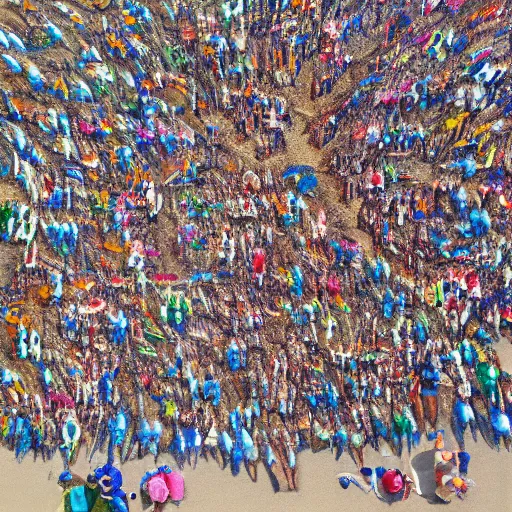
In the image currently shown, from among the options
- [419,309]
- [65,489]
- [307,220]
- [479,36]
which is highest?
[479,36]

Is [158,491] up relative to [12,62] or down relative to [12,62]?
down

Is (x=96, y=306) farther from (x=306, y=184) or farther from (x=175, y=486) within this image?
(x=306, y=184)

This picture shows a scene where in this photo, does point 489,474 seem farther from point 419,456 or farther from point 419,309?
point 419,309

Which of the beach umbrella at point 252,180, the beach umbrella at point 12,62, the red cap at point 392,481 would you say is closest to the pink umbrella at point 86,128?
the beach umbrella at point 12,62

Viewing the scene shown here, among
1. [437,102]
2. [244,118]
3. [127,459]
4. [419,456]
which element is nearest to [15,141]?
[244,118]

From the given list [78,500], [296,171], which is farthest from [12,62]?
[78,500]

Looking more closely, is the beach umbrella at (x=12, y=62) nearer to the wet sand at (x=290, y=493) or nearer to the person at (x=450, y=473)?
the wet sand at (x=290, y=493)
